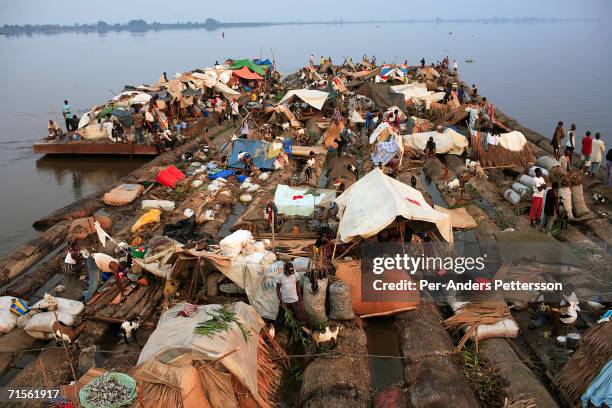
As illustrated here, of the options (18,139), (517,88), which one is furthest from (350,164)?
(517,88)

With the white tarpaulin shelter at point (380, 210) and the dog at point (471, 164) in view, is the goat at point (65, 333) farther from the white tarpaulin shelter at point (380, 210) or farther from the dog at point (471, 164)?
the dog at point (471, 164)

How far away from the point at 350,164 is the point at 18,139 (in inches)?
752

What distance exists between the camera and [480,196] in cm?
1373

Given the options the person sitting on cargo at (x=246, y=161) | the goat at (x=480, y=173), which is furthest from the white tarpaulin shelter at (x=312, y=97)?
the goat at (x=480, y=173)

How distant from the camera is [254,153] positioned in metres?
17.0

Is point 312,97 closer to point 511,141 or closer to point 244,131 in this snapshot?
point 244,131

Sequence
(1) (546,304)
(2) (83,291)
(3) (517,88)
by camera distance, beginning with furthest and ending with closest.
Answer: (3) (517,88)
(2) (83,291)
(1) (546,304)

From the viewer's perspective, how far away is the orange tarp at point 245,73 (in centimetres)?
3316

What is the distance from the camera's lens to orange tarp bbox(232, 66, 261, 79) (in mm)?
33156

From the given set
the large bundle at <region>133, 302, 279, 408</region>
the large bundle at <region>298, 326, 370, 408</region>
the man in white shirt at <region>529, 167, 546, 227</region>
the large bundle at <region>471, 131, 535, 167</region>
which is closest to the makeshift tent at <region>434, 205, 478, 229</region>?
the man in white shirt at <region>529, 167, 546, 227</region>

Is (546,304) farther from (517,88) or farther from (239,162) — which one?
(517,88)

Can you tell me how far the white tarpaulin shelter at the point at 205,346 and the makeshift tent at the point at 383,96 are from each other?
18.1 meters

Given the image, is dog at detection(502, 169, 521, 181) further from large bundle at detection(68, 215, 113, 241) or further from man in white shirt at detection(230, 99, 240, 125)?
man in white shirt at detection(230, 99, 240, 125)

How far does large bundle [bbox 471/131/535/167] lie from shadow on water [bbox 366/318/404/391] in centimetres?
976
